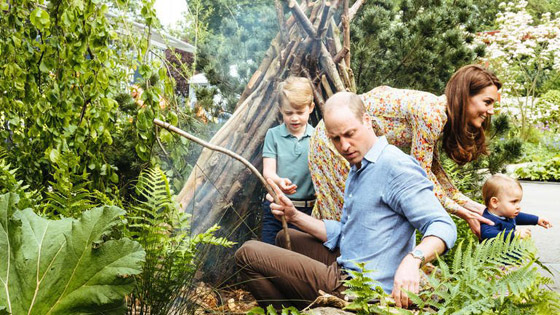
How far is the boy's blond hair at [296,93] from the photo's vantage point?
134 inches

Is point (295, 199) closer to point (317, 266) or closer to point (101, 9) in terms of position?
point (317, 266)

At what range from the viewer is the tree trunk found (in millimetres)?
3789

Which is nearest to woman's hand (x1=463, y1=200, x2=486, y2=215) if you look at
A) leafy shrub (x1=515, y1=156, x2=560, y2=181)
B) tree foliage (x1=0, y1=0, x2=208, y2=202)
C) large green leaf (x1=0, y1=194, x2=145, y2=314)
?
tree foliage (x1=0, y1=0, x2=208, y2=202)

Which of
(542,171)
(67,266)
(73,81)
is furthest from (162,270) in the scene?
(542,171)

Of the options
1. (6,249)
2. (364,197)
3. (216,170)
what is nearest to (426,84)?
A: (216,170)

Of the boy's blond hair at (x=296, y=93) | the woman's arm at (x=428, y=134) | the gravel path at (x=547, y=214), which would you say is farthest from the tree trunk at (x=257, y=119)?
the gravel path at (x=547, y=214)

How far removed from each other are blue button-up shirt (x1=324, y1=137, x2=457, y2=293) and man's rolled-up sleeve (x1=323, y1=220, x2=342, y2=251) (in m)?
0.35

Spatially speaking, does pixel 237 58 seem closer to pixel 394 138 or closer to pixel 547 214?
pixel 394 138

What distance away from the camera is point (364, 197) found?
2.29m

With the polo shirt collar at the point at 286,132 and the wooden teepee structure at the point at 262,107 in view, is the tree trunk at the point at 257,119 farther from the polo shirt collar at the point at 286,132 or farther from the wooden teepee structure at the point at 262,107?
the polo shirt collar at the point at 286,132

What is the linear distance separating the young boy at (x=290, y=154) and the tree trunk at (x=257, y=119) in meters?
0.25

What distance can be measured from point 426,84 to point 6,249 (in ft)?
14.5

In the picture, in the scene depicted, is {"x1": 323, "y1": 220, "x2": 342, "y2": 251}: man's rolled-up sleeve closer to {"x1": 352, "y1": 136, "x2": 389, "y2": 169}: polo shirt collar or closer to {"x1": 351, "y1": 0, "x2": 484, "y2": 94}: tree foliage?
{"x1": 352, "y1": 136, "x2": 389, "y2": 169}: polo shirt collar

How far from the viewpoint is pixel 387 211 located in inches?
88.7
